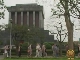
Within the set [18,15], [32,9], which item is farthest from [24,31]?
[18,15]

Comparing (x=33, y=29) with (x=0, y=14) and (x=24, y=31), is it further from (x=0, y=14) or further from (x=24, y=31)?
(x=0, y=14)

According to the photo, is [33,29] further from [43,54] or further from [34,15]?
[34,15]

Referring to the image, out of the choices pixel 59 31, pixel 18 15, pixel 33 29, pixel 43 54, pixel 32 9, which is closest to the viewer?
pixel 43 54

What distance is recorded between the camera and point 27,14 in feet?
265

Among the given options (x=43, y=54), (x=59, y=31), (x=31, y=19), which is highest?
(x=31, y=19)

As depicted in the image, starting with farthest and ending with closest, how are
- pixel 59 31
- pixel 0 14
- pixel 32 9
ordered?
1. pixel 32 9
2. pixel 59 31
3. pixel 0 14

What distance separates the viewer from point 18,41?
4884 centimetres

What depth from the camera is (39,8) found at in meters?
79.7

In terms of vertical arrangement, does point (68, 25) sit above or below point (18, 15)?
below

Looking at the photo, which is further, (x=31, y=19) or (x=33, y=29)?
(x=31, y=19)

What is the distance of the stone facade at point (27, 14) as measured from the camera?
7850 centimetres

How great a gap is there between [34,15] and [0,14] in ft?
173

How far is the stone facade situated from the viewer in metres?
78.5

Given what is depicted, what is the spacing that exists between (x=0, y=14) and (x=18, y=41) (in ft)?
66.1
